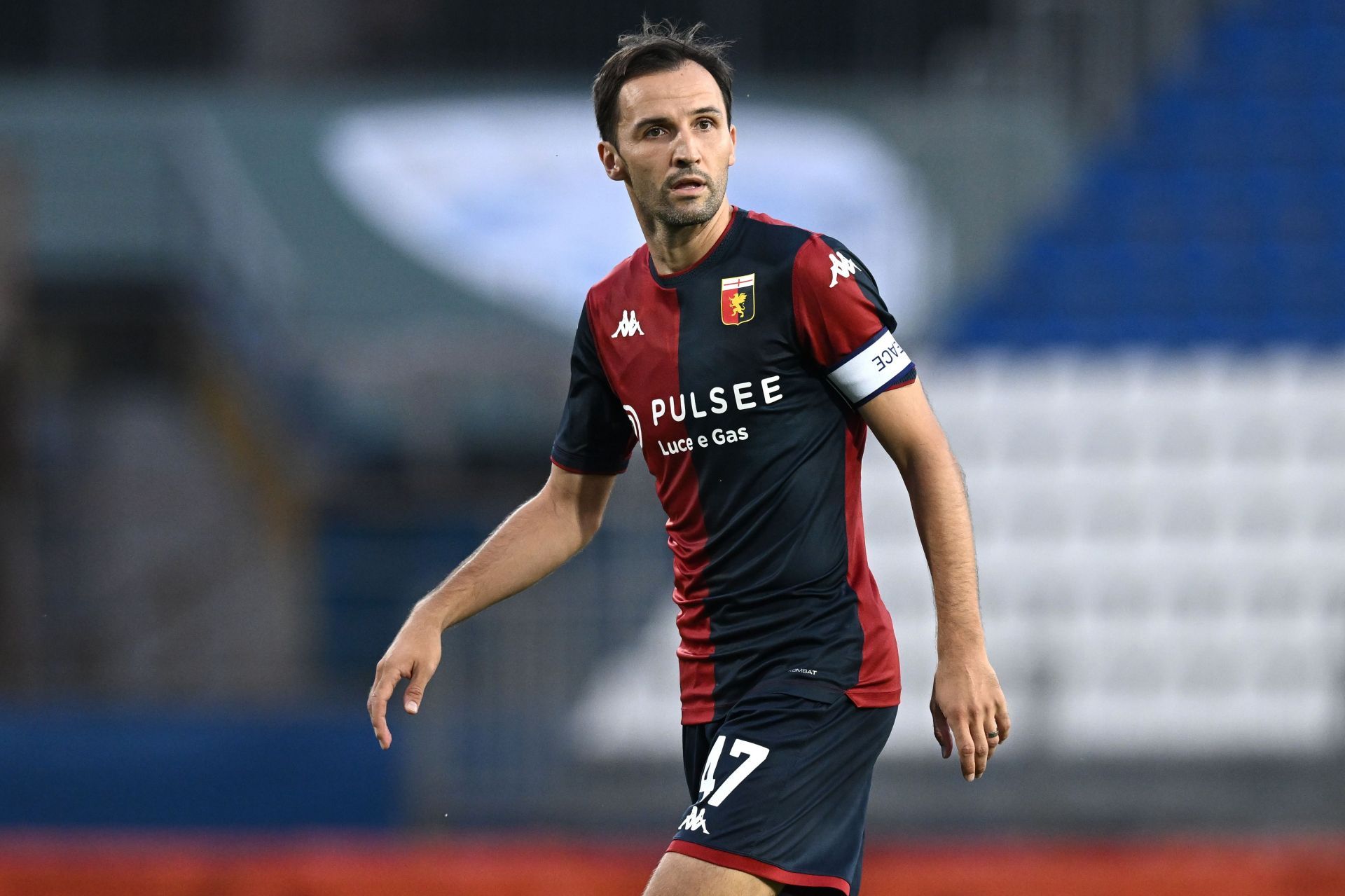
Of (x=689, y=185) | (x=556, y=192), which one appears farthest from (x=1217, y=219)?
(x=689, y=185)

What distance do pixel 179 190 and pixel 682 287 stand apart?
368 inches

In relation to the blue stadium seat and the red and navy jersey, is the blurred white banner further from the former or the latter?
the red and navy jersey

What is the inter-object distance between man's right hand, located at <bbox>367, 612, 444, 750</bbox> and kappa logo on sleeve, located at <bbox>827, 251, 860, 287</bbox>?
3.75 feet

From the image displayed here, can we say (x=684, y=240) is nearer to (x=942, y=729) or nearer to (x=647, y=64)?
(x=647, y=64)

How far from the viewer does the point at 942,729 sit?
11.6ft

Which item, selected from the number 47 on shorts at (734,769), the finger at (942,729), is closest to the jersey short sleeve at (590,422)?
the number 47 on shorts at (734,769)

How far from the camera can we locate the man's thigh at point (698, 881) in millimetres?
3504

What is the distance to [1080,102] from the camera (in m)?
13.2

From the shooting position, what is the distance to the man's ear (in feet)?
12.8

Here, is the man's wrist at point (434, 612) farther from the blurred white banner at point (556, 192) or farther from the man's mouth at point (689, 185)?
the blurred white banner at point (556, 192)

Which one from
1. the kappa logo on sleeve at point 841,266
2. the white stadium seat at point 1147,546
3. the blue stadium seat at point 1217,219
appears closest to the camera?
the kappa logo on sleeve at point 841,266

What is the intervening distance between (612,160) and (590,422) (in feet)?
1.99

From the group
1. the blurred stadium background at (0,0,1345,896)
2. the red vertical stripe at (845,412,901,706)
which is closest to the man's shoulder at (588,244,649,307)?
the red vertical stripe at (845,412,901,706)

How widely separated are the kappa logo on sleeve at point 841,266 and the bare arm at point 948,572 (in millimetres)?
257
